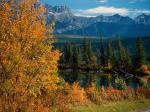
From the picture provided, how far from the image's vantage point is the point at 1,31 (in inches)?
1118

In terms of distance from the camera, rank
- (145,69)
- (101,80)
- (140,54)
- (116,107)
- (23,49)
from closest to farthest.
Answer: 1. (23,49)
2. (116,107)
3. (101,80)
4. (140,54)
5. (145,69)

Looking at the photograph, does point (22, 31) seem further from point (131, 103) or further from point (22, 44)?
point (131, 103)

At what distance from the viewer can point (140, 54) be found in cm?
15462

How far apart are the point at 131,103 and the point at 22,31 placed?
24.9 metres

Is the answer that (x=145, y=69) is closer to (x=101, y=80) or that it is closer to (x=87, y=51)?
(x=101, y=80)

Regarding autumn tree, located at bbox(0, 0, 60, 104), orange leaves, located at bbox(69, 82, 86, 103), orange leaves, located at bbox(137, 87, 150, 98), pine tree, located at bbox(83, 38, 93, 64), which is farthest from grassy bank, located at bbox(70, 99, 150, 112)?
pine tree, located at bbox(83, 38, 93, 64)

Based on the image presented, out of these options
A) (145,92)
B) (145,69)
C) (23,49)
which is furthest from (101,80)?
(23,49)

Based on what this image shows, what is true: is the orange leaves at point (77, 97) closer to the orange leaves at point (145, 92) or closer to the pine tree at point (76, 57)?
the orange leaves at point (145, 92)

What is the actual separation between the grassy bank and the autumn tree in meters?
10.8

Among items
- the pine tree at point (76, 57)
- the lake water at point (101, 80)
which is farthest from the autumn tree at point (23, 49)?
the pine tree at point (76, 57)

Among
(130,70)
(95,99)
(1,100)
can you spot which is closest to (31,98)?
(1,100)

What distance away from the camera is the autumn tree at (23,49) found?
27719mm

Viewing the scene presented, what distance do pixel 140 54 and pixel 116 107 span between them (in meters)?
114

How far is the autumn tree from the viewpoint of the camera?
27719 mm
